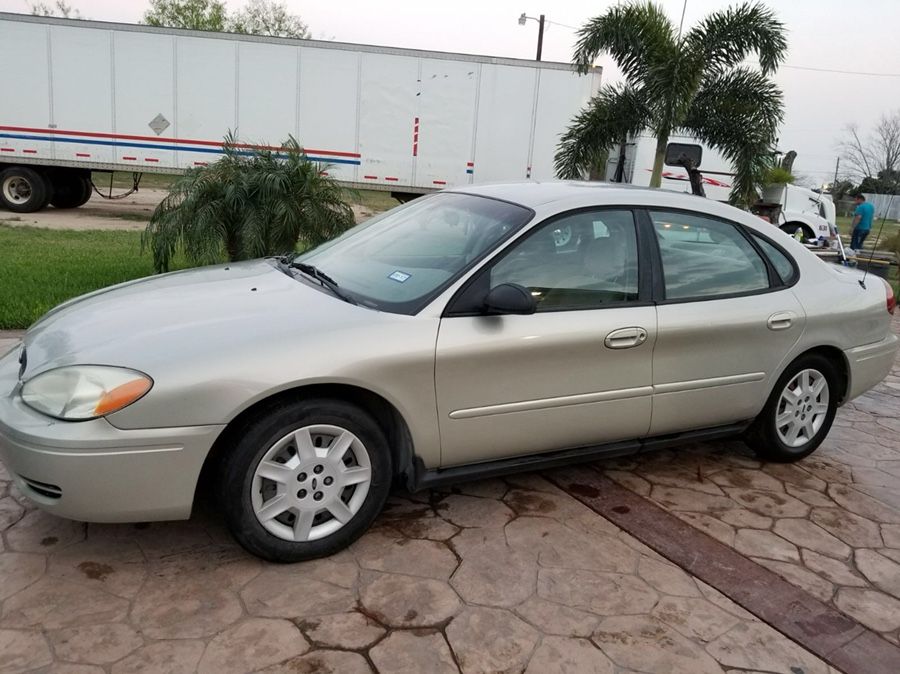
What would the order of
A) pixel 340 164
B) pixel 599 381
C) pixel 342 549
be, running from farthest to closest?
1. pixel 340 164
2. pixel 599 381
3. pixel 342 549

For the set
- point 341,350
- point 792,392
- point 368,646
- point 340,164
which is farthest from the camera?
point 340,164

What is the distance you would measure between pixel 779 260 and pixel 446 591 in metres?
2.59

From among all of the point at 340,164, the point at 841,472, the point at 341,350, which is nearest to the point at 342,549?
the point at 341,350

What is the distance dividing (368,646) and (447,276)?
1508 mm

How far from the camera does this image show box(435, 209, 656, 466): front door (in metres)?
3.15

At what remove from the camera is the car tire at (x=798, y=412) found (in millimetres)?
4160

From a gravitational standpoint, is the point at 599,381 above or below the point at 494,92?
below

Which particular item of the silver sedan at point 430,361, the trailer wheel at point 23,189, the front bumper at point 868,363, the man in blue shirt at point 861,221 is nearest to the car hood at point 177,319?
the silver sedan at point 430,361

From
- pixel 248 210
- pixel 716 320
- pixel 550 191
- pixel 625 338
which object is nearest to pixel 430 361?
pixel 625 338

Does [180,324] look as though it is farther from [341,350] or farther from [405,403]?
[405,403]

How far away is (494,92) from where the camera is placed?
1508 cm

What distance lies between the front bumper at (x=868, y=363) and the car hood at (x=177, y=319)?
115 inches

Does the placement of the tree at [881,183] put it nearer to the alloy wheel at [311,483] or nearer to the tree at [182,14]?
the tree at [182,14]

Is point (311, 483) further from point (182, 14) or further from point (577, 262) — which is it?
point (182, 14)
